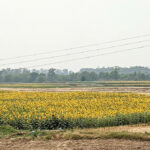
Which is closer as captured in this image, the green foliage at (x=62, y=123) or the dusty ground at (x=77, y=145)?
the dusty ground at (x=77, y=145)

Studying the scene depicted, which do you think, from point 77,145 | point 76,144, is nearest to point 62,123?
point 76,144

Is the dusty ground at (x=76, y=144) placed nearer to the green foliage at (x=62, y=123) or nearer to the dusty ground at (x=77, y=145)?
the dusty ground at (x=77, y=145)

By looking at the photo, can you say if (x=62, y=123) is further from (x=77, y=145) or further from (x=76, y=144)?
(x=77, y=145)

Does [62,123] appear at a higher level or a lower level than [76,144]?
higher

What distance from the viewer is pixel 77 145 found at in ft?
31.4

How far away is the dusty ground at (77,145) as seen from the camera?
30.0 ft

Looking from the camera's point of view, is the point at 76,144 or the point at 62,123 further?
the point at 62,123

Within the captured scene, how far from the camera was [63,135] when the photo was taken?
35.5ft

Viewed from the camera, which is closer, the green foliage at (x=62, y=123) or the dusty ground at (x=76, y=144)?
the dusty ground at (x=76, y=144)

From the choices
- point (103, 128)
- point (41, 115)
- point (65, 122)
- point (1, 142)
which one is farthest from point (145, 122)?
point (1, 142)

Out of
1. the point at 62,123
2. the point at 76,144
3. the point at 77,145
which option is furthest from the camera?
the point at 62,123

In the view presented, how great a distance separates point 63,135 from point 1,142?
210cm

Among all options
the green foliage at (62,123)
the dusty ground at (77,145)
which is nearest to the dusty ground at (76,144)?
the dusty ground at (77,145)

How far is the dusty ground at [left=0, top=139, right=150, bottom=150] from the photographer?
9.14m
